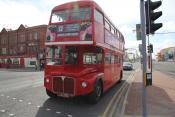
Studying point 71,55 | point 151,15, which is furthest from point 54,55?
point 151,15

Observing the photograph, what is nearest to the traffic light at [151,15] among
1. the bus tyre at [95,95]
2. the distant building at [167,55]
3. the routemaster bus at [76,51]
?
the routemaster bus at [76,51]

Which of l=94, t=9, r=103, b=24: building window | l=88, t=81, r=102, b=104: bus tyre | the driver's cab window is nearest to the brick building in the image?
l=94, t=9, r=103, b=24: building window

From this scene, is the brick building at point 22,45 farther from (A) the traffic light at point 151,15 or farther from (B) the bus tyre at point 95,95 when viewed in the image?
(A) the traffic light at point 151,15

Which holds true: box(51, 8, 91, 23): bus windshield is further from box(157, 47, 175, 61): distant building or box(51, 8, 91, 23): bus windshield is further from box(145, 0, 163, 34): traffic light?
box(157, 47, 175, 61): distant building

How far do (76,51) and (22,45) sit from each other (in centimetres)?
5899

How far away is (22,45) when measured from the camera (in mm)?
67188

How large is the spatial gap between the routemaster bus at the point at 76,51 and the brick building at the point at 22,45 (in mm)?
45219

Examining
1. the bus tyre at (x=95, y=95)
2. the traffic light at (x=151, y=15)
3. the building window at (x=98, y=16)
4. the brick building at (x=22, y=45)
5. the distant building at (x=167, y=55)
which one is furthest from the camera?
the distant building at (x=167, y=55)

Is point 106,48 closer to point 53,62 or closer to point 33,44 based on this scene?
point 53,62

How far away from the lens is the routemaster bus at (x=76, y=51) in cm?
945

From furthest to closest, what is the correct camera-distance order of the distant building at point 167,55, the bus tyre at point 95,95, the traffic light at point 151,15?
the distant building at point 167,55
the bus tyre at point 95,95
the traffic light at point 151,15

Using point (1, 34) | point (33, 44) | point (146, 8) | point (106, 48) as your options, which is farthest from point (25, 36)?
point (146, 8)

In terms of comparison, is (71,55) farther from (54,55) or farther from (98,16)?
(98,16)

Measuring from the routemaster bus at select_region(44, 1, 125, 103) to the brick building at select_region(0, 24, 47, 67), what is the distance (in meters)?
45.2
